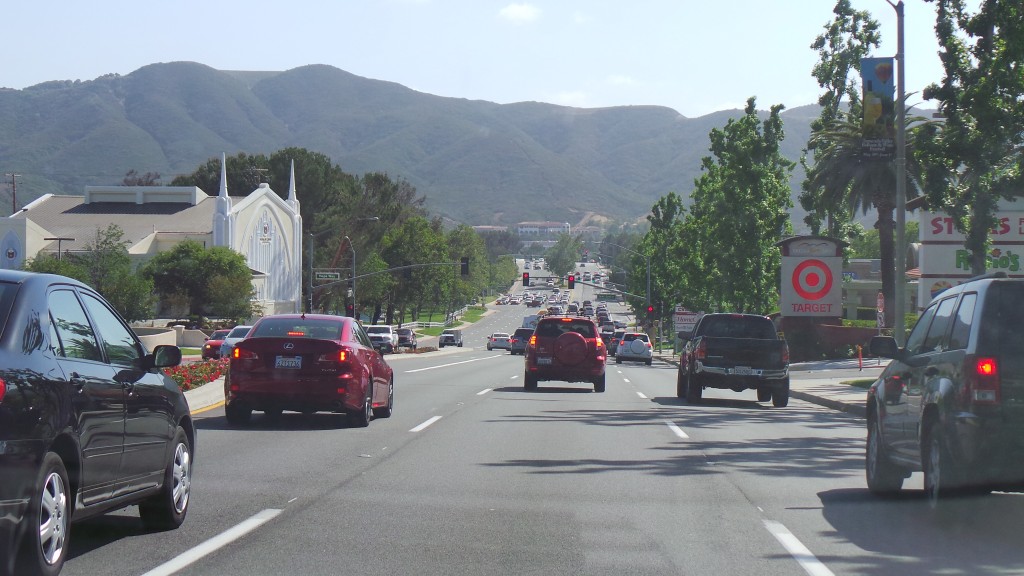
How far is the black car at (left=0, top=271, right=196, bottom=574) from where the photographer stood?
6074mm

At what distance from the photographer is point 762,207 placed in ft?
191

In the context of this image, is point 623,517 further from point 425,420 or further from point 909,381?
point 425,420

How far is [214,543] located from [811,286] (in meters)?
46.4

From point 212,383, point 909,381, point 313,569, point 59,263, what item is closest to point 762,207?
point 59,263

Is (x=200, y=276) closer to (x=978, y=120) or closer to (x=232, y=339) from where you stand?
(x=232, y=339)

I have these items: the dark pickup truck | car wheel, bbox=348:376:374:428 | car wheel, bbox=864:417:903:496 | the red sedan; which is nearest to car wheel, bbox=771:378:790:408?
the dark pickup truck

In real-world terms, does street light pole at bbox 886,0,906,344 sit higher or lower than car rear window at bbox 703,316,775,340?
higher

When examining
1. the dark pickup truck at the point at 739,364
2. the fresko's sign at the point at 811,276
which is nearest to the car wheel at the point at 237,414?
the dark pickup truck at the point at 739,364

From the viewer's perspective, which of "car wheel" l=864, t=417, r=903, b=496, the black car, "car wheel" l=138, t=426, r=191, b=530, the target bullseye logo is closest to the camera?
the black car

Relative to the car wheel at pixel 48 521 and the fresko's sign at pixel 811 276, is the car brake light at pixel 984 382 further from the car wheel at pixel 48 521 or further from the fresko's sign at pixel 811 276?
the fresko's sign at pixel 811 276

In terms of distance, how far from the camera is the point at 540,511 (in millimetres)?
9930

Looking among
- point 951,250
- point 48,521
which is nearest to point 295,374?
point 48,521

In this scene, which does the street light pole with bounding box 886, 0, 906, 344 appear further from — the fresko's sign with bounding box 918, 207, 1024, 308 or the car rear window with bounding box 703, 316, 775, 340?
the fresko's sign with bounding box 918, 207, 1024, 308

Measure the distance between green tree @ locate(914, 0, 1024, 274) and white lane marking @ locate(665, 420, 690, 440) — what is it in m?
9.59
